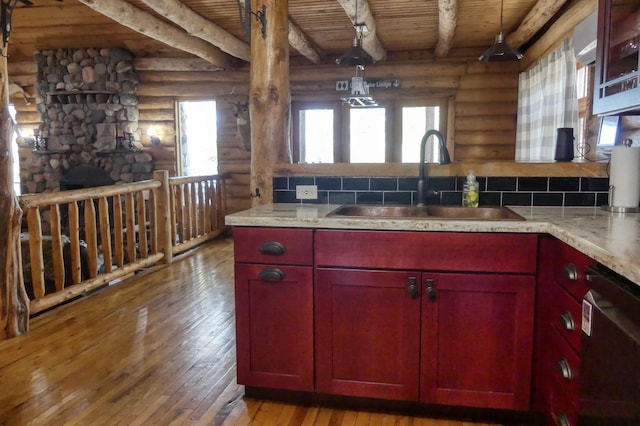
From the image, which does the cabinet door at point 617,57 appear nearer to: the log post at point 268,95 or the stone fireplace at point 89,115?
the log post at point 268,95

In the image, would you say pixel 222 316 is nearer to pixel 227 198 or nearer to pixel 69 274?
pixel 69 274

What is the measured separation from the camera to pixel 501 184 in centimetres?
233

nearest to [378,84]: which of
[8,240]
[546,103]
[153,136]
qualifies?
[546,103]

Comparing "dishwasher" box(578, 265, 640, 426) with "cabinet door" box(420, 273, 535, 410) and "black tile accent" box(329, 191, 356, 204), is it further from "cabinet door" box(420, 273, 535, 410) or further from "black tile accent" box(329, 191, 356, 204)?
"black tile accent" box(329, 191, 356, 204)

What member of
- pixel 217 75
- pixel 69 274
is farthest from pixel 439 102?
pixel 69 274

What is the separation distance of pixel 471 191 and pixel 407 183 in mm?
321

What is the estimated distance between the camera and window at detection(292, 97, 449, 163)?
21.8 ft

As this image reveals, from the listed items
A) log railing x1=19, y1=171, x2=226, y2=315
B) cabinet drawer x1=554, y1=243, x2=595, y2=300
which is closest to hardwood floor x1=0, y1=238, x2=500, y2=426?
log railing x1=19, y1=171, x2=226, y2=315

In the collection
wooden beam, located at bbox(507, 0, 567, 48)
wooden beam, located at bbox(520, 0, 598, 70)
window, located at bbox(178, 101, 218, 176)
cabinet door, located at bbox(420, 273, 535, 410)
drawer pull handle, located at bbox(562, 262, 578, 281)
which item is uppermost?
wooden beam, located at bbox(507, 0, 567, 48)

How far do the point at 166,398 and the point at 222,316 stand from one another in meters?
1.13

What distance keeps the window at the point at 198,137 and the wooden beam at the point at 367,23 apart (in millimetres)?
2591

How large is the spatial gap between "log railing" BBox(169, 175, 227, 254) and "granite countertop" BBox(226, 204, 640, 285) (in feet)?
10.9

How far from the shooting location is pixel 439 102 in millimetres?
6531

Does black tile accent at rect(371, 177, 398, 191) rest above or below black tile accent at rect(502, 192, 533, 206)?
above
